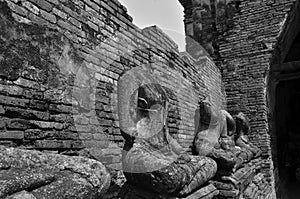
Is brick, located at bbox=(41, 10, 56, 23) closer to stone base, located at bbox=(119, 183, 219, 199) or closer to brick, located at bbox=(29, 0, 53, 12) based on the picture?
brick, located at bbox=(29, 0, 53, 12)

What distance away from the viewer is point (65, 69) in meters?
3.08

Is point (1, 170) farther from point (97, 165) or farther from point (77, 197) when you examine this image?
point (97, 165)

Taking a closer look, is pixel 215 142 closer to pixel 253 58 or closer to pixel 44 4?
pixel 44 4

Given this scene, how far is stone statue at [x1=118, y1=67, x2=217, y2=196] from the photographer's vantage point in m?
1.78

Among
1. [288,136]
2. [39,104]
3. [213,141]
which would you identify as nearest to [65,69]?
[39,104]

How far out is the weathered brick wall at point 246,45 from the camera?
24.2ft

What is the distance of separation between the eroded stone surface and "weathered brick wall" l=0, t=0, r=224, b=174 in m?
1.36

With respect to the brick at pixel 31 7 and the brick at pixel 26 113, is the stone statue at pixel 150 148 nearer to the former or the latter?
the brick at pixel 26 113

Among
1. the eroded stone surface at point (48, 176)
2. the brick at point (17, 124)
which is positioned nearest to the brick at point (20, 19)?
the brick at point (17, 124)

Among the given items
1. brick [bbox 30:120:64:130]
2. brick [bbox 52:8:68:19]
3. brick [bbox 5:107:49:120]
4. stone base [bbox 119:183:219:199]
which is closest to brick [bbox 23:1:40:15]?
brick [bbox 52:8:68:19]

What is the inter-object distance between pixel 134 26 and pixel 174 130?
7.58 feet

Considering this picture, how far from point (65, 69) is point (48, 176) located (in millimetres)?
2172

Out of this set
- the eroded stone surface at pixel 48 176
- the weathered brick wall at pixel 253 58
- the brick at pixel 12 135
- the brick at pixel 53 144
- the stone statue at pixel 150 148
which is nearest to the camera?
the eroded stone surface at pixel 48 176

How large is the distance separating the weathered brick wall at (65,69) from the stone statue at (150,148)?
1026mm
